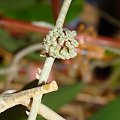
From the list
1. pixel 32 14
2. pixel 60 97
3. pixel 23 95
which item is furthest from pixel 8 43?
pixel 23 95

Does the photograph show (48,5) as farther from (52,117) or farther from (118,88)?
(52,117)

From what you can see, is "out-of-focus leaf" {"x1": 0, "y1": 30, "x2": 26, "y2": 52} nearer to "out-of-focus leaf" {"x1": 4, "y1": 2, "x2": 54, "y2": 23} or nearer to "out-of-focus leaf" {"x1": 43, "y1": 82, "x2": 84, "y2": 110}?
"out-of-focus leaf" {"x1": 4, "y1": 2, "x2": 54, "y2": 23}

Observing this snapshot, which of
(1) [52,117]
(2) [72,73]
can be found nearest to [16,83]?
(2) [72,73]

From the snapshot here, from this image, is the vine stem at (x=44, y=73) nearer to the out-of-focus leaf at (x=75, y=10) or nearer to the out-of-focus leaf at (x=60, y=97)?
the out-of-focus leaf at (x=60, y=97)

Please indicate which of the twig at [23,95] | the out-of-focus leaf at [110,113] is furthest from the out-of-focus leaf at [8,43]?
the twig at [23,95]

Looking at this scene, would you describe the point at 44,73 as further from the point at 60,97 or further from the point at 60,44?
the point at 60,97
